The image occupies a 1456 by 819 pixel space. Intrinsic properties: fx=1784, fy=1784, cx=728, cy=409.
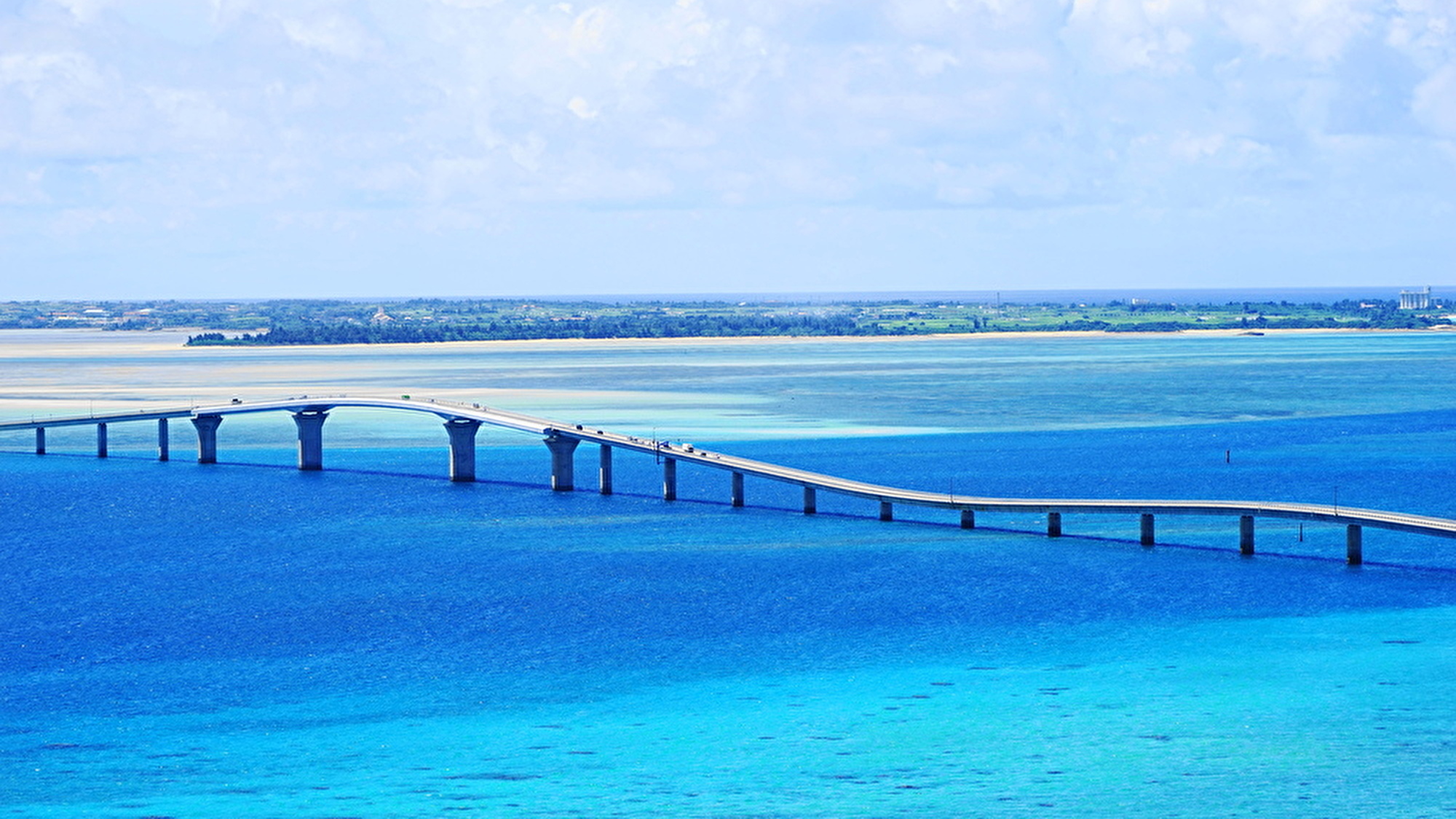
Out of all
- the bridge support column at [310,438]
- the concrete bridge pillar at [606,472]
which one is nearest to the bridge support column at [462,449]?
the concrete bridge pillar at [606,472]

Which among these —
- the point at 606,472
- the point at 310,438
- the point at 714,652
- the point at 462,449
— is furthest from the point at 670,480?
the point at 714,652

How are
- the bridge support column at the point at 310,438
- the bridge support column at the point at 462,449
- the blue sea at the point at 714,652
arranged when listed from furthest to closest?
the bridge support column at the point at 310,438 < the bridge support column at the point at 462,449 < the blue sea at the point at 714,652

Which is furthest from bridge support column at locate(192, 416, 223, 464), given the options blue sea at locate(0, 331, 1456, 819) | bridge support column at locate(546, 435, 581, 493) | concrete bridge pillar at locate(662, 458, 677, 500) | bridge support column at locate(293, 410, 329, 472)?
concrete bridge pillar at locate(662, 458, 677, 500)

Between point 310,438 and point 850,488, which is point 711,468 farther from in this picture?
point 310,438

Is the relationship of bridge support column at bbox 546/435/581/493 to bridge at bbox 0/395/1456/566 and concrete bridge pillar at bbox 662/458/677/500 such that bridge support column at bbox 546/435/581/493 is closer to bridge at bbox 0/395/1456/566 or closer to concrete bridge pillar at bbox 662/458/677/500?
bridge at bbox 0/395/1456/566

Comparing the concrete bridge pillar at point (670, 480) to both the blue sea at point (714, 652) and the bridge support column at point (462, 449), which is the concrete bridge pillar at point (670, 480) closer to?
the blue sea at point (714, 652)

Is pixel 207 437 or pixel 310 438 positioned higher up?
pixel 310 438
